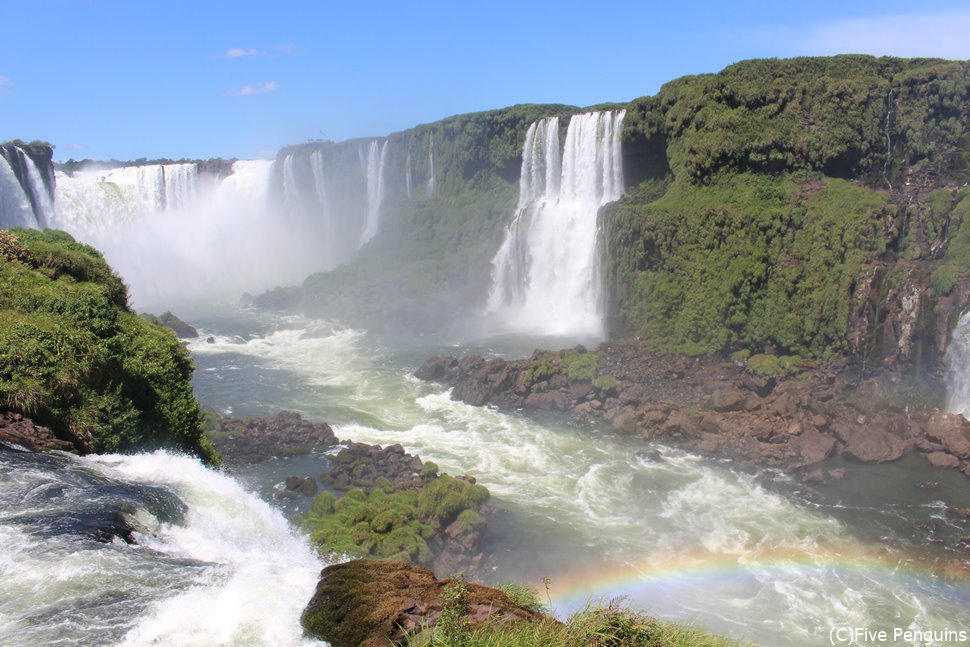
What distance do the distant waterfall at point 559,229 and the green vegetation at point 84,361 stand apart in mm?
25830

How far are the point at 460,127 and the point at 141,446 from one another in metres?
42.5

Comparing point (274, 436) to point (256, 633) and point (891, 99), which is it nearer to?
point (256, 633)

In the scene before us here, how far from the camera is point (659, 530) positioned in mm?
18641

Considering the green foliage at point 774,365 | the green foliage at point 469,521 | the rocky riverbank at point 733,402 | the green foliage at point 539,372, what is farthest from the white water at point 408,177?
the green foliage at point 469,521

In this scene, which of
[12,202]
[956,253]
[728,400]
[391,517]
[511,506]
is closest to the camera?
[391,517]

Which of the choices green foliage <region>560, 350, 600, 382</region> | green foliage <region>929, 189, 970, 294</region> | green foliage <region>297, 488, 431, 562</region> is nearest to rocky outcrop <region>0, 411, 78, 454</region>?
green foliage <region>297, 488, 431, 562</region>

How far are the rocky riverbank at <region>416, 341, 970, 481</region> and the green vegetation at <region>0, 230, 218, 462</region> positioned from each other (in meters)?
15.4

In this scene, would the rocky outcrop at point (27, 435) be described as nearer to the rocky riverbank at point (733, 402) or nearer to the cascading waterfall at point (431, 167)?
the rocky riverbank at point (733, 402)

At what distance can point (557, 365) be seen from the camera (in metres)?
30.3

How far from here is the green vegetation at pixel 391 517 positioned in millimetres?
16453

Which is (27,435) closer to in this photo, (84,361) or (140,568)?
(84,361)

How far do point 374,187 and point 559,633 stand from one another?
5565 cm

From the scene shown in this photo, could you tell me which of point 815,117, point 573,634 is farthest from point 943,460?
point 573,634

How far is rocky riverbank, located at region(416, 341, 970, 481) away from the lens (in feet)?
75.5
